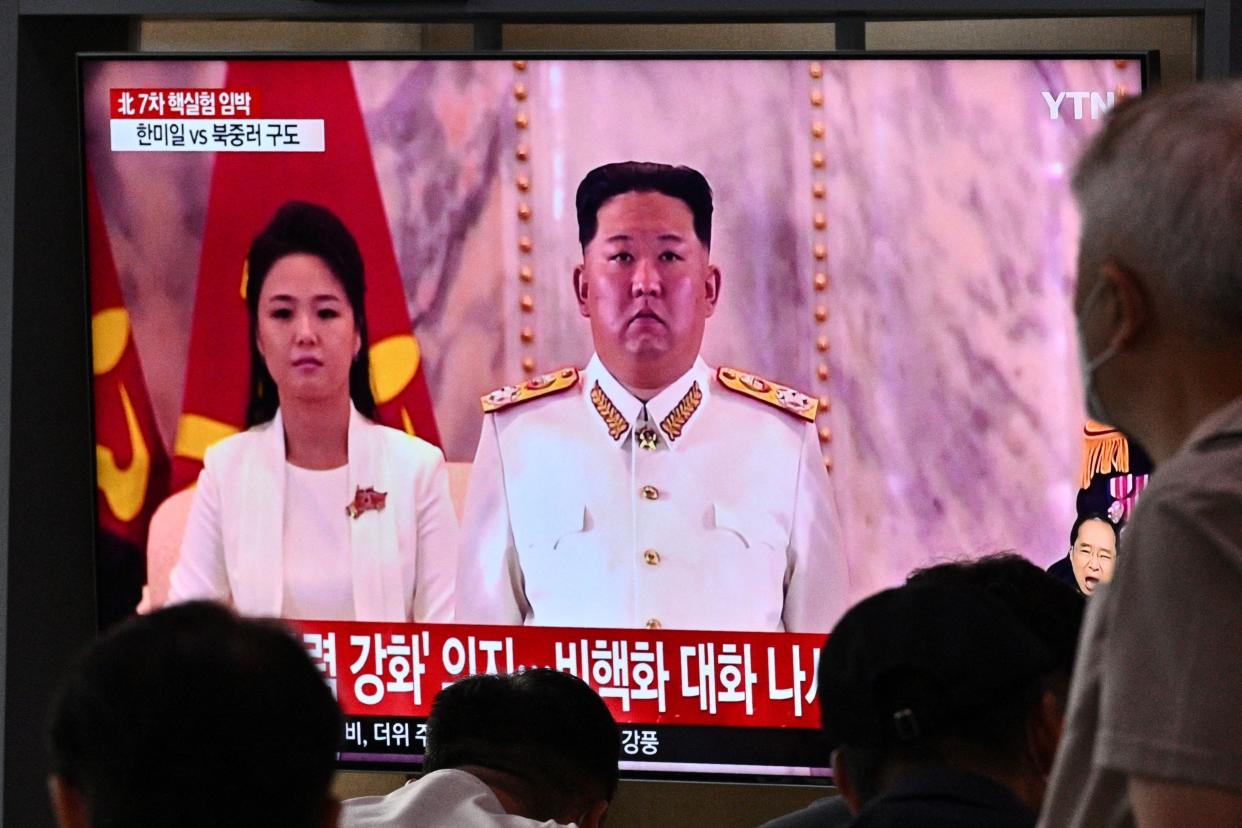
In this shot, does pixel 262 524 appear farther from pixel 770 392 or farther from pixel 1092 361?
pixel 1092 361

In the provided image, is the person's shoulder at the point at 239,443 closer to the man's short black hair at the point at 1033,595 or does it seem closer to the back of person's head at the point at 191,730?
the man's short black hair at the point at 1033,595

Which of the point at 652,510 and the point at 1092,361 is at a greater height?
the point at 1092,361

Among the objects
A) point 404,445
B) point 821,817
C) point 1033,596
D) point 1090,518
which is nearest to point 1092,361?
point 1033,596

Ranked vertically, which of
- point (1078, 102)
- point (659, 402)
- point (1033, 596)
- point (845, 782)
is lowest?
point (845, 782)

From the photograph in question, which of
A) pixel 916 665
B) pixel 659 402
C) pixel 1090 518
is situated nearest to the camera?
pixel 916 665

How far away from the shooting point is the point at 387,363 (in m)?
2.94

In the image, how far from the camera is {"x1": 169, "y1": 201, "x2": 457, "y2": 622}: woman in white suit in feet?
9.63

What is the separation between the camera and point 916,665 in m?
1.24

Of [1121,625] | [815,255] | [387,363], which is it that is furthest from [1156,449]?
[387,363]

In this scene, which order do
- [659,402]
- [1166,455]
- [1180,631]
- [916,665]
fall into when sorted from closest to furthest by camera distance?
[1180,631]
[1166,455]
[916,665]
[659,402]

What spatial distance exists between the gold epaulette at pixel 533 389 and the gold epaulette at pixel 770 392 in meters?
0.25

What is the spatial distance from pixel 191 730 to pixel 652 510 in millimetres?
1880

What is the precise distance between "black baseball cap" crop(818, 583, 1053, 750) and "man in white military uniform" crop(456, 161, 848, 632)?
61.5 inches

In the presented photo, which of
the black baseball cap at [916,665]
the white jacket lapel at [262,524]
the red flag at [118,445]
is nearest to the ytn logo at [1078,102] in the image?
the white jacket lapel at [262,524]
